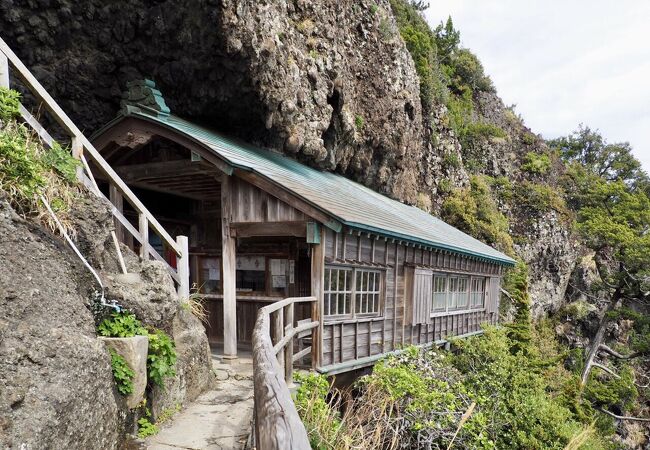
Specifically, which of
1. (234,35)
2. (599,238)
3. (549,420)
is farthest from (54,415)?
(599,238)

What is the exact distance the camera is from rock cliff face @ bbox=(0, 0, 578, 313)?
29.1 ft

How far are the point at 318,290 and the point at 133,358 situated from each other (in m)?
3.68

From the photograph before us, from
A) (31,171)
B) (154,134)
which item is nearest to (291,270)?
(154,134)

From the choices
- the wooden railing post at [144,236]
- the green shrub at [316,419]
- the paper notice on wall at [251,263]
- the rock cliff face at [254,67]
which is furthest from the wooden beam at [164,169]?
the green shrub at [316,419]

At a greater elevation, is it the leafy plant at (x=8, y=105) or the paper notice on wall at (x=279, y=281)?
the leafy plant at (x=8, y=105)

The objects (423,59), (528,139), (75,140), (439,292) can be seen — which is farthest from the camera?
(528,139)

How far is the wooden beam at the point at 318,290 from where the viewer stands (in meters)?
7.34

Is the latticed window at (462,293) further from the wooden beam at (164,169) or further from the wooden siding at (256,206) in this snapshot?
the wooden beam at (164,169)

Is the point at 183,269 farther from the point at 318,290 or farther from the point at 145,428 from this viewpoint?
the point at 145,428

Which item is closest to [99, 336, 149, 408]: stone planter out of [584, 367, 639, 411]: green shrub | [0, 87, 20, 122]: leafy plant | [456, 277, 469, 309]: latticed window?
[0, 87, 20, 122]: leafy plant

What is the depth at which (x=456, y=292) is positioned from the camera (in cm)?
1374

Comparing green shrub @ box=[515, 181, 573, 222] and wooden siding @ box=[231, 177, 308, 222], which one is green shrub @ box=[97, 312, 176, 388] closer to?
wooden siding @ box=[231, 177, 308, 222]

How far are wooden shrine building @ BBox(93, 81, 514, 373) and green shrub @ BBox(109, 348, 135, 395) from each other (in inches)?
85.1

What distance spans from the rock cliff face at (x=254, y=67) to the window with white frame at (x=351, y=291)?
14.9 feet
